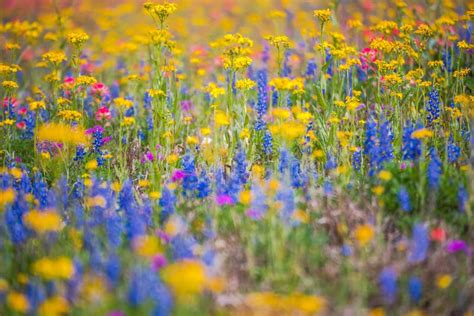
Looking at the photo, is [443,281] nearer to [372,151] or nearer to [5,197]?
[372,151]

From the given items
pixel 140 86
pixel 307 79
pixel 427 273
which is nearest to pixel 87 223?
pixel 427 273

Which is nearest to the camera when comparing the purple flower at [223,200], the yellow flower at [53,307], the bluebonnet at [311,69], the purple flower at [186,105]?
the yellow flower at [53,307]

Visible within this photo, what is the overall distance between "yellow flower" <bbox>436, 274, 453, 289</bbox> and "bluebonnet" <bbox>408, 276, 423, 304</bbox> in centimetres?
8

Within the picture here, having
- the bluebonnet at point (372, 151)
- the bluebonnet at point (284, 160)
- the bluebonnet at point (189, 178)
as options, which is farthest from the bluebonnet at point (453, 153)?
the bluebonnet at point (189, 178)

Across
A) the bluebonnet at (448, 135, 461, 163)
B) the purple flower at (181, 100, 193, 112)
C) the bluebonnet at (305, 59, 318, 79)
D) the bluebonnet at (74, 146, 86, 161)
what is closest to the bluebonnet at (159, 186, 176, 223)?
the bluebonnet at (74, 146, 86, 161)

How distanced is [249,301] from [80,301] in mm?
692

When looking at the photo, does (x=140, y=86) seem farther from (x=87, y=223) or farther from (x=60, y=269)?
(x=60, y=269)

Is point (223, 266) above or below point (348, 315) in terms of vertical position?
above

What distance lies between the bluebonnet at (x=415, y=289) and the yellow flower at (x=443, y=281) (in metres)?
0.08

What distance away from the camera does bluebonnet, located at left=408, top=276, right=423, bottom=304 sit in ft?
7.54

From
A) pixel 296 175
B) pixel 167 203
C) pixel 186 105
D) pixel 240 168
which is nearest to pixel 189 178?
pixel 167 203

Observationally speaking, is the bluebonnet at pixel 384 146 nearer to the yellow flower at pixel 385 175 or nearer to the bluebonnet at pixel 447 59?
the yellow flower at pixel 385 175

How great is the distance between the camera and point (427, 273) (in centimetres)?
251

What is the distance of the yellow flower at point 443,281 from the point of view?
232 cm
